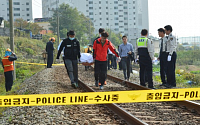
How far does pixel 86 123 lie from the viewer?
5.90 meters

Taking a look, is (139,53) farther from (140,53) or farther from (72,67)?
(72,67)

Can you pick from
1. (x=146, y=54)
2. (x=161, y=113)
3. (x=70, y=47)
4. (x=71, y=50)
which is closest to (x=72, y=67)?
(x=71, y=50)

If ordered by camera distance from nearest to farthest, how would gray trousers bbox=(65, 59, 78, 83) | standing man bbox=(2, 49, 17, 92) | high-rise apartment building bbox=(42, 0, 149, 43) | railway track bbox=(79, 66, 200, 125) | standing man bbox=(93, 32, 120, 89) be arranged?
railway track bbox=(79, 66, 200, 125) → standing man bbox=(93, 32, 120, 89) → gray trousers bbox=(65, 59, 78, 83) → standing man bbox=(2, 49, 17, 92) → high-rise apartment building bbox=(42, 0, 149, 43)

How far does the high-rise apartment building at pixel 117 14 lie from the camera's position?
143m

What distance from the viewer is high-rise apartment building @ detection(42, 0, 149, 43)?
142625 millimetres

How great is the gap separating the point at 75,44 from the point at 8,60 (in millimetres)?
3432

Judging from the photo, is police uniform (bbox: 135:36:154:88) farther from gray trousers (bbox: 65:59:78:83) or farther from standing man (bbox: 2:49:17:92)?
standing man (bbox: 2:49:17:92)

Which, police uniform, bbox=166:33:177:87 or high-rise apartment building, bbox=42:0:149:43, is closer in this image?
police uniform, bbox=166:33:177:87

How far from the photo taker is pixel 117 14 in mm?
147500

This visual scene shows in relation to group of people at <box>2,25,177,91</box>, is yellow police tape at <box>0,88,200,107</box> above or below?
below

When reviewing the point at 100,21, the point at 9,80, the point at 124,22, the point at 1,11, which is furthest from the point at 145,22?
the point at 9,80

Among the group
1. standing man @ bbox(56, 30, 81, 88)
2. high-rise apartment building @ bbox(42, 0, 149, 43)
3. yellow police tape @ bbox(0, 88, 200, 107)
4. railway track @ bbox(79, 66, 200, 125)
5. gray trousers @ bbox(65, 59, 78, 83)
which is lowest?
railway track @ bbox(79, 66, 200, 125)

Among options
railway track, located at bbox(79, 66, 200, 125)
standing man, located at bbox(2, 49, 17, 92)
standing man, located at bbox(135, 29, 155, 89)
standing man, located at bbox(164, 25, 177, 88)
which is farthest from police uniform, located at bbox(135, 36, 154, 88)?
standing man, located at bbox(2, 49, 17, 92)

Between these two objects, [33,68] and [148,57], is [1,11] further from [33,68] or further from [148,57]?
[148,57]
